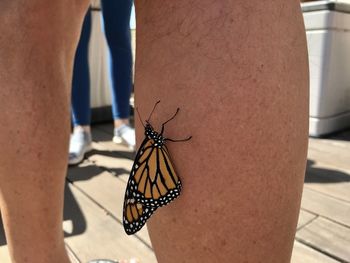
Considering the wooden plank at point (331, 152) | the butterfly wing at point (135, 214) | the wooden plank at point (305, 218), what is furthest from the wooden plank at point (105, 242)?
the wooden plank at point (331, 152)

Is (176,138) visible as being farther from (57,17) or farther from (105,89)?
(105,89)

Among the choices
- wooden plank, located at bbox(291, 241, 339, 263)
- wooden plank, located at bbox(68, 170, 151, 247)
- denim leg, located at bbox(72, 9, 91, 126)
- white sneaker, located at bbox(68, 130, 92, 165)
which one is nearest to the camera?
wooden plank, located at bbox(291, 241, 339, 263)

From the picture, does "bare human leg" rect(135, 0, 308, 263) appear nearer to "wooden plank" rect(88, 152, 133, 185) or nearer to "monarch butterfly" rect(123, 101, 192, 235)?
"monarch butterfly" rect(123, 101, 192, 235)

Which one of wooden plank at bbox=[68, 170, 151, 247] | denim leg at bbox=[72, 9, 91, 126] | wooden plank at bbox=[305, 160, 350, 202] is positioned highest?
denim leg at bbox=[72, 9, 91, 126]

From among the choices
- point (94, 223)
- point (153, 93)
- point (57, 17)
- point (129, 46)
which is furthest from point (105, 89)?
point (153, 93)

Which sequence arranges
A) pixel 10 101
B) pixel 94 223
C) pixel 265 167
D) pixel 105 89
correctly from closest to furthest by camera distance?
pixel 265 167
pixel 10 101
pixel 94 223
pixel 105 89

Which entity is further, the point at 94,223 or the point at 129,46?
the point at 129,46

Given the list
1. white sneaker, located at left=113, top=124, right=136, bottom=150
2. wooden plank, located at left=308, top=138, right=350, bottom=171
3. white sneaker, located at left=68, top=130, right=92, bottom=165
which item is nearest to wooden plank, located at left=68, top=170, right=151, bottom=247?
white sneaker, located at left=68, top=130, right=92, bottom=165

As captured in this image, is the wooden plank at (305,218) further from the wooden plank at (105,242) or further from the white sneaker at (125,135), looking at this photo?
the white sneaker at (125,135)
